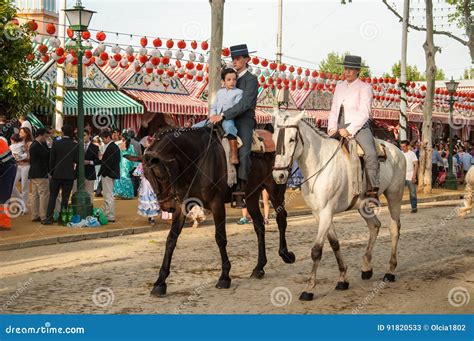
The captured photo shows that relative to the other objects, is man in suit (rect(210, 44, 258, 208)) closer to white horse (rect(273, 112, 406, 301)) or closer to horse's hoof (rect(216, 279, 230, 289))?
white horse (rect(273, 112, 406, 301))

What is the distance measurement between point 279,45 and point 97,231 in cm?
2912

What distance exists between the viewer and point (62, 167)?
51.0 ft

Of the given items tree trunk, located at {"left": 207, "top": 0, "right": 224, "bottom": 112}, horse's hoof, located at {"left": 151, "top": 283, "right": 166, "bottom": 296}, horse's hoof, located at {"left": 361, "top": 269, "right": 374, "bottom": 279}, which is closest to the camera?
horse's hoof, located at {"left": 151, "top": 283, "right": 166, "bottom": 296}

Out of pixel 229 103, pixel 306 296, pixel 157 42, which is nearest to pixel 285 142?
pixel 229 103

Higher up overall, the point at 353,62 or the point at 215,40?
the point at 215,40

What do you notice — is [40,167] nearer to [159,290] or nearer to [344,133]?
[159,290]

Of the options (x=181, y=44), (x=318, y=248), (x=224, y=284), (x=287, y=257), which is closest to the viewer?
(x=318, y=248)

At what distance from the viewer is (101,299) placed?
821 cm

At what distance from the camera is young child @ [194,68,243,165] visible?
364 inches

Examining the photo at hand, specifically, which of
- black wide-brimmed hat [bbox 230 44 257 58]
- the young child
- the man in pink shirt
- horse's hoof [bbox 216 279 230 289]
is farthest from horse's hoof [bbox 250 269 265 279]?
black wide-brimmed hat [bbox 230 44 257 58]

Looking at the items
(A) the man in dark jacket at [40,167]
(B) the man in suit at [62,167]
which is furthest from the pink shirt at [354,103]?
(A) the man in dark jacket at [40,167]

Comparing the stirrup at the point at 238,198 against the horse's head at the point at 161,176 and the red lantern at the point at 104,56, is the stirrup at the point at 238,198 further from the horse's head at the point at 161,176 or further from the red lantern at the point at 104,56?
the red lantern at the point at 104,56

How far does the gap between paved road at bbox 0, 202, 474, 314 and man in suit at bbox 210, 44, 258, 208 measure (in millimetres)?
1344

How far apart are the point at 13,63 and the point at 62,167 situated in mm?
2389
